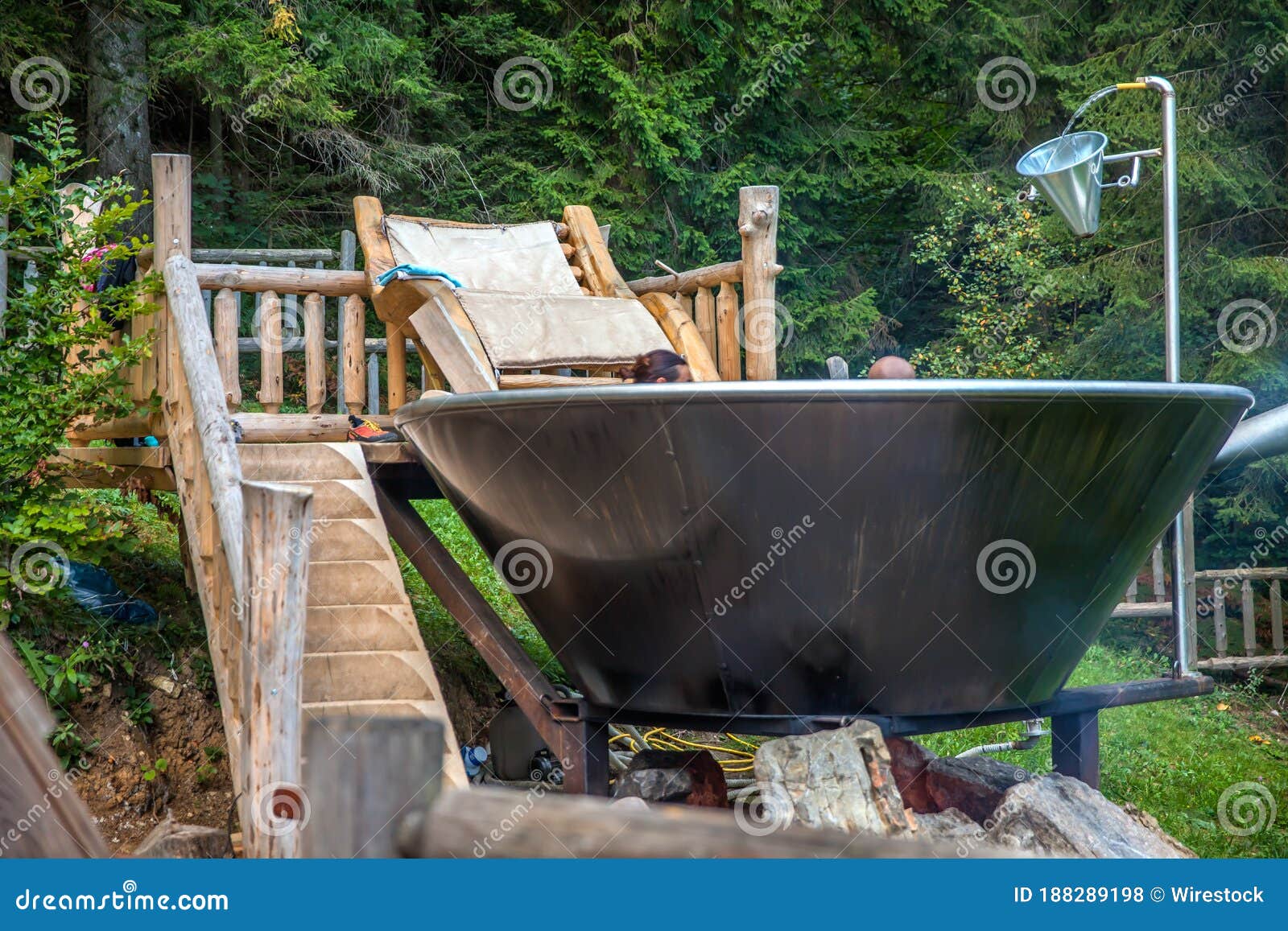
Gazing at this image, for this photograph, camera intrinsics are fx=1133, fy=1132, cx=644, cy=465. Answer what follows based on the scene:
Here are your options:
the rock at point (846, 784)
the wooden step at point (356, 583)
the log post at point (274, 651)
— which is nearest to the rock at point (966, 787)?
the rock at point (846, 784)

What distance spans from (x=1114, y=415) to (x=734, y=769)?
9.60 ft

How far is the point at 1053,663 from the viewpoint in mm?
3727

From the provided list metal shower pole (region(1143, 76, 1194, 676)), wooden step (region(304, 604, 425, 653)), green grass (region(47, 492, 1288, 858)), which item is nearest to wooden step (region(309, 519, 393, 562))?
wooden step (region(304, 604, 425, 653))

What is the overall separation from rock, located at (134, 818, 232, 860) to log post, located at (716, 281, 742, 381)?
2875 mm

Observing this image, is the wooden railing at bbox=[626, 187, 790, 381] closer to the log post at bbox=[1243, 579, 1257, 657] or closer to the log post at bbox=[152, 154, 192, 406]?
the log post at bbox=[152, 154, 192, 406]

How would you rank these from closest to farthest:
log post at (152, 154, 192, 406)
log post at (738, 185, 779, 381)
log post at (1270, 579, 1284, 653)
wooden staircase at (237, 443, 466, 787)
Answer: wooden staircase at (237, 443, 466, 787), log post at (152, 154, 192, 406), log post at (738, 185, 779, 381), log post at (1270, 579, 1284, 653)

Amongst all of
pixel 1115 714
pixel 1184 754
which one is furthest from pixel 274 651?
pixel 1115 714

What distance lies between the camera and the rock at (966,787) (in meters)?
4.06

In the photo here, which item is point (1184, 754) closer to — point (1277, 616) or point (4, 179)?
point (1277, 616)

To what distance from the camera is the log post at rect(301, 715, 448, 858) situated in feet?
5.28

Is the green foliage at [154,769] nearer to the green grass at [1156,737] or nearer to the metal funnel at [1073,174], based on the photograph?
the green grass at [1156,737]

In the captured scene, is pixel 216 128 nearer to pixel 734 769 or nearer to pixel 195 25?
pixel 195 25

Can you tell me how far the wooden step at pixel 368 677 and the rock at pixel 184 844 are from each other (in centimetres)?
54

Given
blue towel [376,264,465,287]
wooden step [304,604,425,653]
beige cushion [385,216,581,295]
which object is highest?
beige cushion [385,216,581,295]
